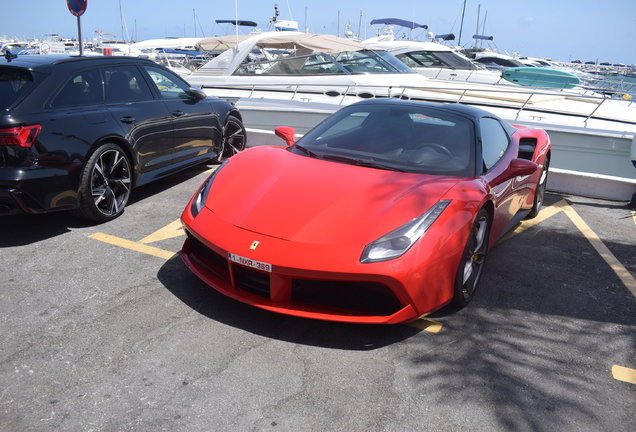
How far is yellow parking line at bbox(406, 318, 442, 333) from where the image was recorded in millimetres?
3180

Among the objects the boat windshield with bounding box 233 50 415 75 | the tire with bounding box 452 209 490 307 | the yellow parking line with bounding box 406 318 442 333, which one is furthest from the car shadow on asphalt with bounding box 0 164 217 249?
the boat windshield with bounding box 233 50 415 75

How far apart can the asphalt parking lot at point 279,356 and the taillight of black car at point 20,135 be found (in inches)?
32.8

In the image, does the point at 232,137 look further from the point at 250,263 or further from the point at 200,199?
the point at 250,263

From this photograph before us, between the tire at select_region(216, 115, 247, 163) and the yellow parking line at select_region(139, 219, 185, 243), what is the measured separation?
7.60 ft

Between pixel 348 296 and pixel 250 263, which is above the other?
pixel 250 263

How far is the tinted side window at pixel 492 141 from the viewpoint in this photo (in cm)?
398

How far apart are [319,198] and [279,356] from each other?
3.38 feet

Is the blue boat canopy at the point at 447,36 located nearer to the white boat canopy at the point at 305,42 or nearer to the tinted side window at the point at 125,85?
the white boat canopy at the point at 305,42

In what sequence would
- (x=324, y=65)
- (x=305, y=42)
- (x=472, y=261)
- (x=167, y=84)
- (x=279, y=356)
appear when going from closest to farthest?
(x=279, y=356), (x=472, y=261), (x=167, y=84), (x=324, y=65), (x=305, y=42)

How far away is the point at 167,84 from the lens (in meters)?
5.82

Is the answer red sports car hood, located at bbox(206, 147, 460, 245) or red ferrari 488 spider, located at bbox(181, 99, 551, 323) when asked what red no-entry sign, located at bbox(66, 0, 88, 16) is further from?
red sports car hood, located at bbox(206, 147, 460, 245)

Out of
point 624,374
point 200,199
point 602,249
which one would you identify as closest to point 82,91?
point 200,199

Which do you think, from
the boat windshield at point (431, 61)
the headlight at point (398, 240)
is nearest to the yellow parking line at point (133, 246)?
the headlight at point (398, 240)

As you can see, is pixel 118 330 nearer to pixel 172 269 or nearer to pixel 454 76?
pixel 172 269
